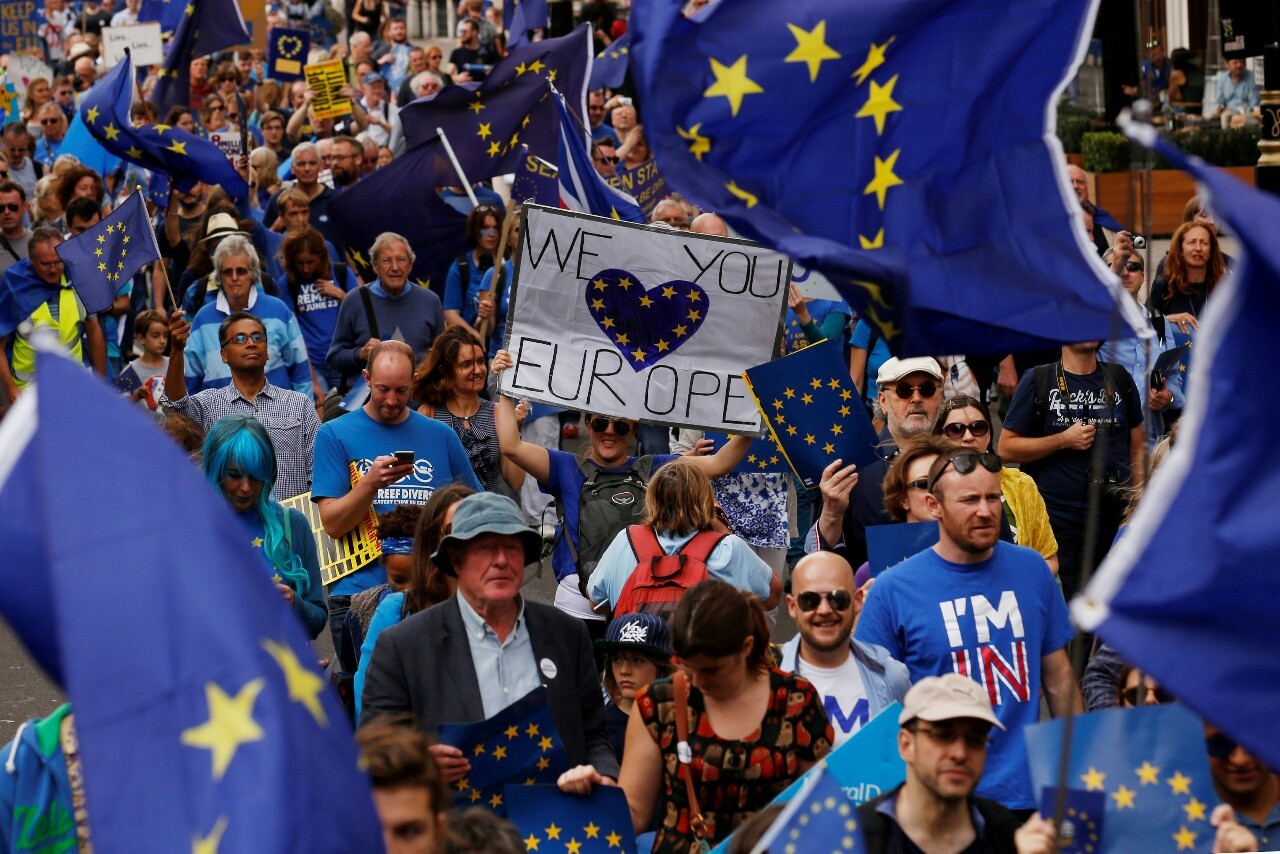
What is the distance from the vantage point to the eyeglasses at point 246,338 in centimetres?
897

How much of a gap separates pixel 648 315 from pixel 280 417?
170 centimetres

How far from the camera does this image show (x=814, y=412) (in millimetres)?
7902

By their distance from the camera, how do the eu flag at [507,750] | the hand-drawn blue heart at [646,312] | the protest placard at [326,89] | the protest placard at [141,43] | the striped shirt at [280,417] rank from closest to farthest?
the eu flag at [507,750]
the hand-drawn blue heart at [646,312]
the striped shirt at [280,417]
the protest placard at [326,89]
the protest placard at [141,43]

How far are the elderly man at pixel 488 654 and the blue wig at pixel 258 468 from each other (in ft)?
4.54

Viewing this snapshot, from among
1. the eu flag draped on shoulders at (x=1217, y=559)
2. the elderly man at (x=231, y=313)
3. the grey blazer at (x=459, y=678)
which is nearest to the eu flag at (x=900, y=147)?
the grey blazer at (x=459, y=678)

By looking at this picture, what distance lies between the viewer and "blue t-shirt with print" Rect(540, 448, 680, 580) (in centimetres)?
807

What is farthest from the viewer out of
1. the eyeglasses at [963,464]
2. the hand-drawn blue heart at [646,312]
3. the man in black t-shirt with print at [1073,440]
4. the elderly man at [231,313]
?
the elderly man at [231,313]

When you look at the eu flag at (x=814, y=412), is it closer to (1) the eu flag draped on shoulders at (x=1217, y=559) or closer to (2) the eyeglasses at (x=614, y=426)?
(2) the eyeglasses at (x=614, y=426)

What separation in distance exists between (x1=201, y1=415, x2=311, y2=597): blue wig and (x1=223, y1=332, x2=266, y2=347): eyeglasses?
206 cm

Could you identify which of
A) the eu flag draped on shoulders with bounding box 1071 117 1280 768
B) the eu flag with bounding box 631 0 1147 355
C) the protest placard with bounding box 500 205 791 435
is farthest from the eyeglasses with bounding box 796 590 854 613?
the protest placard with bounding box 500 205 791 435

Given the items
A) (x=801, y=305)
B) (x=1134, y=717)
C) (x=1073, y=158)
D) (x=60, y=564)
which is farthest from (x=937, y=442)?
(x=1073, y=158)

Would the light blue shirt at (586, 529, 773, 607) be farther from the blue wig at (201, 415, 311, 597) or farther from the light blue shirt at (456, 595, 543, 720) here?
the light blue shirt at (456, 595, 543, 720)

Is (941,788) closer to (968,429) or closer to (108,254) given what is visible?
(968,429)

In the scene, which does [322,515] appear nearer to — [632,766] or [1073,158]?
[632,766]
